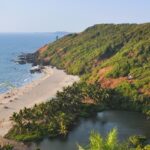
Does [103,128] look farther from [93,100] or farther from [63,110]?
[93,100]

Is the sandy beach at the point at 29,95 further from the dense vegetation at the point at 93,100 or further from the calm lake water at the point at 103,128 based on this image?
the calm lake water at the point at 103,128

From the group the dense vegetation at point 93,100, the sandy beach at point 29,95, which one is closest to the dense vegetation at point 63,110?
the dense vegetation at point 93,100

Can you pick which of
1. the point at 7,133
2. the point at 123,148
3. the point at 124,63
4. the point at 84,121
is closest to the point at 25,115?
the point at 7,133

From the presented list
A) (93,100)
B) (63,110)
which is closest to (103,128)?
(63,110)

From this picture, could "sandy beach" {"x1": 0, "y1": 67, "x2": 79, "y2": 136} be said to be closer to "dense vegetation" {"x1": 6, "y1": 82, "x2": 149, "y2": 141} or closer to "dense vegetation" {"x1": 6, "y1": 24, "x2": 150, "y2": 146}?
"dense vegetation" {"x1": 6, "y1": 82, "x2": 149, "y2": 141}

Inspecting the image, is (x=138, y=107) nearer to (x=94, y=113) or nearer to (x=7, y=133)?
(x=94, y=113)

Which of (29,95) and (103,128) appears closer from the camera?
(103,128)
